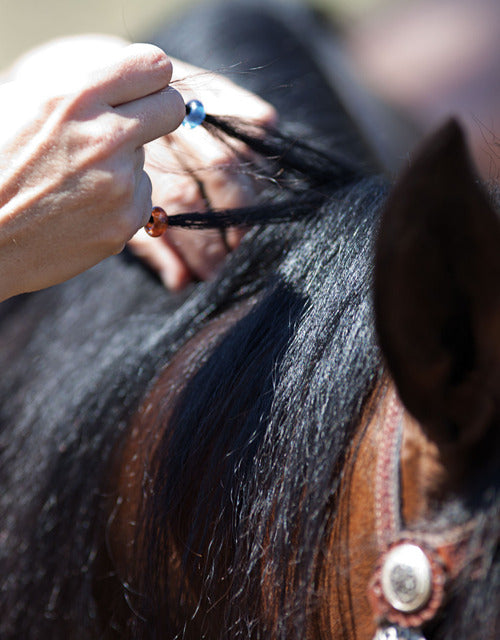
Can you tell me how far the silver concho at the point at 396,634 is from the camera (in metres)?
0.34

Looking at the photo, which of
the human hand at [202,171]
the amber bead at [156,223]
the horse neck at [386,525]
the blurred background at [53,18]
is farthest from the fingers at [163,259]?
the blurred background at [53,18]

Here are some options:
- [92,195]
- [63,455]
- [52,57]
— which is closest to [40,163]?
[92,195]

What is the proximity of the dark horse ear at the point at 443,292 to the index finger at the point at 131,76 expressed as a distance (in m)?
0.25

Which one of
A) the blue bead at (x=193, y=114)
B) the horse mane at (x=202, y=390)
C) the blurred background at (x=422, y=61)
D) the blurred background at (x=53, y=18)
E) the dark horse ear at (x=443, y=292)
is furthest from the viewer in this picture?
the blurred background at (x=53, y=18)

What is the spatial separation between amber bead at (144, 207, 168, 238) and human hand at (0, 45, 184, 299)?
→ 0.04m

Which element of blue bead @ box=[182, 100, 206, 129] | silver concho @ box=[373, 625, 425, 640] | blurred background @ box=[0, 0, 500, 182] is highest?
blue bead @ box=[182, 100, 206, 129]

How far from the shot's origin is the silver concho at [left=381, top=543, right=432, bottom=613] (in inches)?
13.2

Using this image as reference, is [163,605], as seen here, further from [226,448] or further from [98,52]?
[98,52]

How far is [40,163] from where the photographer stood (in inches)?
18.5

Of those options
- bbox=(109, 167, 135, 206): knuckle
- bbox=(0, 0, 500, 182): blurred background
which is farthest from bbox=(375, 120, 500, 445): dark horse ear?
bbox=(0, 0, 500, 182): blurred background

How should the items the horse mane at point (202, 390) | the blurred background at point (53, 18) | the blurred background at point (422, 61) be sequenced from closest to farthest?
the horse mane at point (202, 390) → the blurred background at point (422, 61) → the blurred background at point (53, 18)

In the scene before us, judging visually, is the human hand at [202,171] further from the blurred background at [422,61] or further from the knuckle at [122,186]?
the blurred background at [422,61]

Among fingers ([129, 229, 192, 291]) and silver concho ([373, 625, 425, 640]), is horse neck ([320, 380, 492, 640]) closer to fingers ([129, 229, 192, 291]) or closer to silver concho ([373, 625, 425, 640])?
silver concho ([373, 625, 425, 640])

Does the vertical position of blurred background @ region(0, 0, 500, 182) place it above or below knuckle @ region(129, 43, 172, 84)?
below
